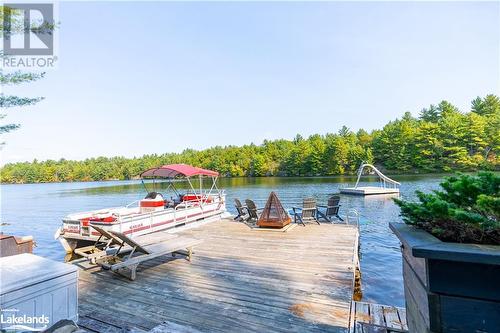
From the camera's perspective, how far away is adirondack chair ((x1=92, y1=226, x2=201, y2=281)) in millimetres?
5145

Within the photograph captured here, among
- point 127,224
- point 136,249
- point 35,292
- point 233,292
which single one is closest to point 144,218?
point 127,224

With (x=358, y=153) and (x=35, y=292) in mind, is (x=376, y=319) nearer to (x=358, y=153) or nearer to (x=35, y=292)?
(x=35, y=292)

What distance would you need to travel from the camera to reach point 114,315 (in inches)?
153

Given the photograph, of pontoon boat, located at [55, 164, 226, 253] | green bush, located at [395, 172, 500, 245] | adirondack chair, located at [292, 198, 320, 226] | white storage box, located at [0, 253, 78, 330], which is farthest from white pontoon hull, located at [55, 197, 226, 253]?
green bush, located at [395, 172, 500, 245]

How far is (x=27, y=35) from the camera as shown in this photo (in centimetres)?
589

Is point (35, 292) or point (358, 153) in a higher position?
point (358, 153)

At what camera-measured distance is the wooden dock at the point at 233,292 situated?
3.60 m

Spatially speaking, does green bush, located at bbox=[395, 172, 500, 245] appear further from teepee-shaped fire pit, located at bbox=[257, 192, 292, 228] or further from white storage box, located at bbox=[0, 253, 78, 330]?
teepee-shaped fire pit, located at bbox=[257, 192, 292, 228]

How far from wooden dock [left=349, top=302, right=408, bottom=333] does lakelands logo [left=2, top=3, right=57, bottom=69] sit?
7.32 metres

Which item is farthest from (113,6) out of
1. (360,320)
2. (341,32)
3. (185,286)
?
(360,320)

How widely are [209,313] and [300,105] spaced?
5754 cm

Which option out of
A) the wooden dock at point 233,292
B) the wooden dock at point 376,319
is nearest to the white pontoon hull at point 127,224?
the wooden dock at point 233,292

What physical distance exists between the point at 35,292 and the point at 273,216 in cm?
731

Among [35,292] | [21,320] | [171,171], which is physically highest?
[171,171]
